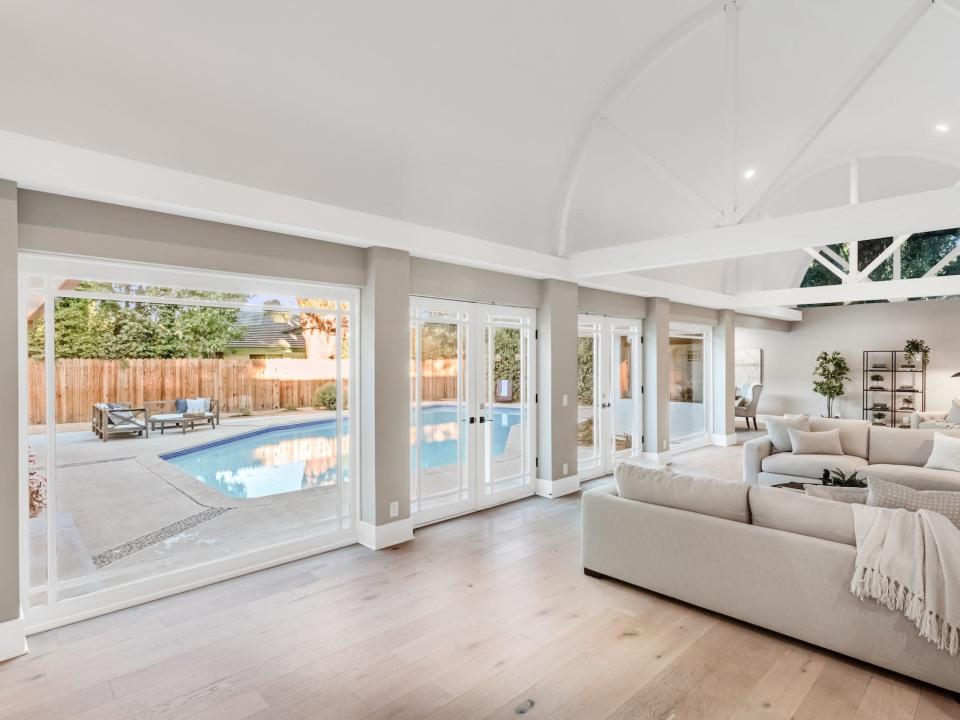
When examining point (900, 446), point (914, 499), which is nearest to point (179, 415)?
point (914, 499)

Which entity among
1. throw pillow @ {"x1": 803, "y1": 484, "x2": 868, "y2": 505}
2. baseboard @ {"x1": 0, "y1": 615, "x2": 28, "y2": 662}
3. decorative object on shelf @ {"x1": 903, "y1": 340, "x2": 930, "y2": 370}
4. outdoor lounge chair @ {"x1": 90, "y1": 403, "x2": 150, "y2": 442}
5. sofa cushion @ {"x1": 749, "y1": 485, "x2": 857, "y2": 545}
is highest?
decorative object on shelf @ {"x1": 903, "y1": 340, "x2": 930, "y2": 370}

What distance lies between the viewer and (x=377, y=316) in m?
4.38

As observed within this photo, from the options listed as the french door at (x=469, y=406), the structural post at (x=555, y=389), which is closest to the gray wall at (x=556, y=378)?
the structural post at (x=555, y=389)

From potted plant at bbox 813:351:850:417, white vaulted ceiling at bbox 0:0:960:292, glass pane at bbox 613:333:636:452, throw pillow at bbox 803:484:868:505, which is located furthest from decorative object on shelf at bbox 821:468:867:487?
potted plant at bbox 813:351:850:417

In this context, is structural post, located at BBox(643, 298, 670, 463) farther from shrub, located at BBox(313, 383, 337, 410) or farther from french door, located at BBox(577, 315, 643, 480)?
shrub, located at BBox(313, 383, 337, 410)

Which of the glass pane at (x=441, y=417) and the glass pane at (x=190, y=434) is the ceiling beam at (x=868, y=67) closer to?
the glass pane at (x=441, y=417)

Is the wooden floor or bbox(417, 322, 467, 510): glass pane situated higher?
bbox(417, 322, 467, 510): glass pane

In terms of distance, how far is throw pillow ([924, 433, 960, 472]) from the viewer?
4.96m

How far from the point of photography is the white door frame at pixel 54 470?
3.02 metres

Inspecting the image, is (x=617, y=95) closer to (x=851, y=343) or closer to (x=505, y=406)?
(x=505, y=406)

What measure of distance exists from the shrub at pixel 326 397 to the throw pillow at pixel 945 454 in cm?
563

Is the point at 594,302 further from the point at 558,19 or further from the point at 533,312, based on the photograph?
the point at 558,19

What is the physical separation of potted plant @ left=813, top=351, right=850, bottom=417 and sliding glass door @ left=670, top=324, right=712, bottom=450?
3.23 meters

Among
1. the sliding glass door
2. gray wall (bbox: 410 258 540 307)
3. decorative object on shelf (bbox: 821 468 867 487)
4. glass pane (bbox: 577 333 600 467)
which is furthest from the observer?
the sliding glass door
